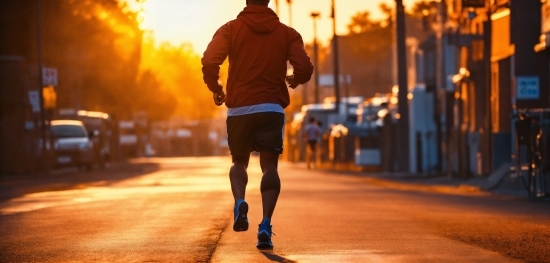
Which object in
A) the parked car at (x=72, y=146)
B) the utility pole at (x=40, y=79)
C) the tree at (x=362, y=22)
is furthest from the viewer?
the tree at (x=362, y=22)

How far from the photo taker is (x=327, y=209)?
15773 millimetres

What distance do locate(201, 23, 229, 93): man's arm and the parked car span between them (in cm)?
3196

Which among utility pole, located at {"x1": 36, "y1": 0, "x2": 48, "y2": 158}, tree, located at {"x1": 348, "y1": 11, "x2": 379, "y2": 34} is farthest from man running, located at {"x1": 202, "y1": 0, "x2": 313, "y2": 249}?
tree, located at {"x1": 348, "y1": 11, "x2": 379, "y2": 34}

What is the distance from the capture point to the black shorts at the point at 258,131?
34.0 ft

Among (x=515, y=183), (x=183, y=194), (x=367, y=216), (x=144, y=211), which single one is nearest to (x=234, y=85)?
(x=367, y=216)

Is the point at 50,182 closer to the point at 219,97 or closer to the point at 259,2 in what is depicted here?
the point at 219,97

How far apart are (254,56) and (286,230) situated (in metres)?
2.16

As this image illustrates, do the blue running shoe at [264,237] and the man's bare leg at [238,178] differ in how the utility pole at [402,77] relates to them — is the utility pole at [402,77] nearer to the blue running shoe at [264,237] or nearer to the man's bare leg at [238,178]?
the man's bare leg at [238,178]

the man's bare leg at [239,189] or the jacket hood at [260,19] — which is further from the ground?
the jacket hood at [260,19]

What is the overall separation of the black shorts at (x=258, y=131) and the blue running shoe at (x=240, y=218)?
530 millimetres

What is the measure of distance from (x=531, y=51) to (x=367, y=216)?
66.9 feet

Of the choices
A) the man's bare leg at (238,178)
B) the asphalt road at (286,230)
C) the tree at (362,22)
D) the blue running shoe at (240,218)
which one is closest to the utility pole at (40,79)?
the asphalt road at (286,230)

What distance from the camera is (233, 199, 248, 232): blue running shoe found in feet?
32.5

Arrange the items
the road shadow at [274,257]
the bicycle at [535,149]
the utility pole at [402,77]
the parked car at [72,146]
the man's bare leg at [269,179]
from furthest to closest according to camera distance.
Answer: the parked car at [72,146] < the utility pole at [402,77] < the bicycle at [535,149] < the man's bare leg at [269,179] < the road shadow at [274,257]
